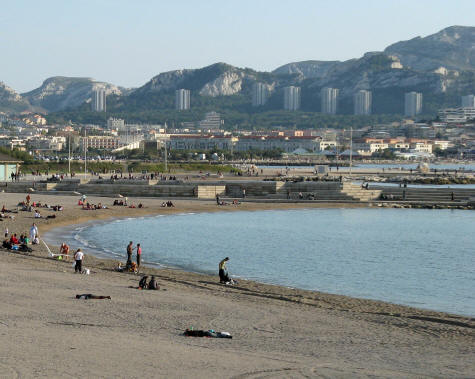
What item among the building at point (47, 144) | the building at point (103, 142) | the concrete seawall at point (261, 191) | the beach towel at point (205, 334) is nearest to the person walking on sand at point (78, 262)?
the beach towel at point (205, 334)

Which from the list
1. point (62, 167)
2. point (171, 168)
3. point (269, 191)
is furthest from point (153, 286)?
point (171, 168)

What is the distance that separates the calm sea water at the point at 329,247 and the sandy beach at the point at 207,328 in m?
2.70

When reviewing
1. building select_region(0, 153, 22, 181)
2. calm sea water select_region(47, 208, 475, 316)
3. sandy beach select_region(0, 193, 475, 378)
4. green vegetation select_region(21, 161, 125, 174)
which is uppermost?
building select_region(0, 153, 22, 181)

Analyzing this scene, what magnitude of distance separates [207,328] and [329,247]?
1716 cm

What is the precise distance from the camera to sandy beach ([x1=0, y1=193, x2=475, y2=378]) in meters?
10.9

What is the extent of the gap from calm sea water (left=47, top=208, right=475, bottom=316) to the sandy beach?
270cm

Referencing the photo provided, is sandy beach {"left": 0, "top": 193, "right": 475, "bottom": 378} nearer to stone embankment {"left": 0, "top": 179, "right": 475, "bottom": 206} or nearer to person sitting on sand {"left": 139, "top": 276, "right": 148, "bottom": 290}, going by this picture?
person sitting on sand {"left": 139, "top": 276, "right": 148, "bottom": 290}

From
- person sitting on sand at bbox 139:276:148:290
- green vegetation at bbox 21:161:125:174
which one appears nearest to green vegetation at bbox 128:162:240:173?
green vegetation at bbox 21:161:125:174

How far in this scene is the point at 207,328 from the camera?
13492 millimetres

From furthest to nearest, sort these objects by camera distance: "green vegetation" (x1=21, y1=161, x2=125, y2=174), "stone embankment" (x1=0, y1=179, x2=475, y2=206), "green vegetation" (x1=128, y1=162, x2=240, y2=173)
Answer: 1. "green vegetation" (x1=128, y1=162, x2=240, y2=173)
2. "green vegetation" (x1=21, y1=161, x2=125, y2=174)
3. "stone embankment" (x1=0, y1=179, x2=475, y2=206)

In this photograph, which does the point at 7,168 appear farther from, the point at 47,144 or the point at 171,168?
the point at 47,144

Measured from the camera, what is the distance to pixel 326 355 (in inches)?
472

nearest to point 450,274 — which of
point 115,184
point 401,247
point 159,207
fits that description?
point 401,247

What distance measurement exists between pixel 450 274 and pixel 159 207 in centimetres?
2187
